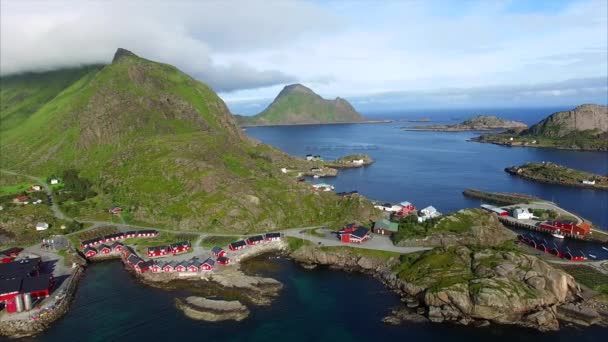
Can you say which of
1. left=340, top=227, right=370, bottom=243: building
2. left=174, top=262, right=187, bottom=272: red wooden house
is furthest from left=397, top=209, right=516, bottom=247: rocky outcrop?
left=174, top=262, right=187, bottom=272: red wooden house

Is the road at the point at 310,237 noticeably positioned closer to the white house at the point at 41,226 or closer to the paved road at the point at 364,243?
the paved road at the point at 364,243

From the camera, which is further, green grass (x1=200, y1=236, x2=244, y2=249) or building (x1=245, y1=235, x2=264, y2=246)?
building (x1=245, y1=235, x2=264, y2=246)

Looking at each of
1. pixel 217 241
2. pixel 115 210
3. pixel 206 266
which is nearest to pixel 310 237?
pixel 217 241

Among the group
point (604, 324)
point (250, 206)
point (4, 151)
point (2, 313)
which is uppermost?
point (4, 151)

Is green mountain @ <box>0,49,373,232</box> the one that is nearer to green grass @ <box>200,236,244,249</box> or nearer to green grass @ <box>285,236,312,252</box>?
green grass @ <box>200,236,244,249</box>

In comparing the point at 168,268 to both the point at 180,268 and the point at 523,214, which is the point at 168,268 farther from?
the point at 523,214

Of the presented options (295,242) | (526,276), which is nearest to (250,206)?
(295,242)

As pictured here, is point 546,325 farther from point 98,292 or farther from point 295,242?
point 98,292
